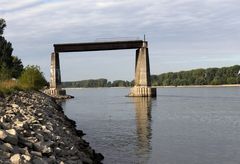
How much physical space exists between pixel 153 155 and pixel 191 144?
15.5 feet

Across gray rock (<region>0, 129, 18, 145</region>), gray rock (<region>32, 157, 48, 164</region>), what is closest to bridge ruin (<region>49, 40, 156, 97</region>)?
gray rock (<region>0, 129, 18, 145</region>)

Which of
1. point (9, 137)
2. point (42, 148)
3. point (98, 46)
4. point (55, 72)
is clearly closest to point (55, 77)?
point (55, 72)

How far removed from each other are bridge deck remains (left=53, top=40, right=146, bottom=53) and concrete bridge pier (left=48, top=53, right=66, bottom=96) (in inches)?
90.6

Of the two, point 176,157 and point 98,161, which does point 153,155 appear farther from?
point 98,161

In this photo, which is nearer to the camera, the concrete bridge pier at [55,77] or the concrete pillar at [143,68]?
the concrete pillar at [143,68]

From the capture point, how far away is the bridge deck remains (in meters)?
103

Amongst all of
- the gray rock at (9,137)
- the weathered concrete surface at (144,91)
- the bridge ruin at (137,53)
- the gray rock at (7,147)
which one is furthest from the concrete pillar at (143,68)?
the gray rock at (7,147)

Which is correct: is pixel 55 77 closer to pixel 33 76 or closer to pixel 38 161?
pixel 33 76

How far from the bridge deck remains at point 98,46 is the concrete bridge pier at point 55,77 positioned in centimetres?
230

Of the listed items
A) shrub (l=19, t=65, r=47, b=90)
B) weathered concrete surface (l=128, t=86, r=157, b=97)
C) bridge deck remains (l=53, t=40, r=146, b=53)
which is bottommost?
weathered concrete surface (l=128, t=86, r=157, b=97)

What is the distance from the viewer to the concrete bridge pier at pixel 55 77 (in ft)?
351

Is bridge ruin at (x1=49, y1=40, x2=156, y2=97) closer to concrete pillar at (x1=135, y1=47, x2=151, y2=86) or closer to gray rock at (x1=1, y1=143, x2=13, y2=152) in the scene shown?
concrete pillar at (x1=135, y1=47, x2=151, y2=86)

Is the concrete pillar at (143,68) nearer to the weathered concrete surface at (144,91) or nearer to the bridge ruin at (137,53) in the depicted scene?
the bridge ruin at (137,53)

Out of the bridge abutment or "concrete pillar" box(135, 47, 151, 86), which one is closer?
"concrete pillar" box(135, 47, 151, 86)
